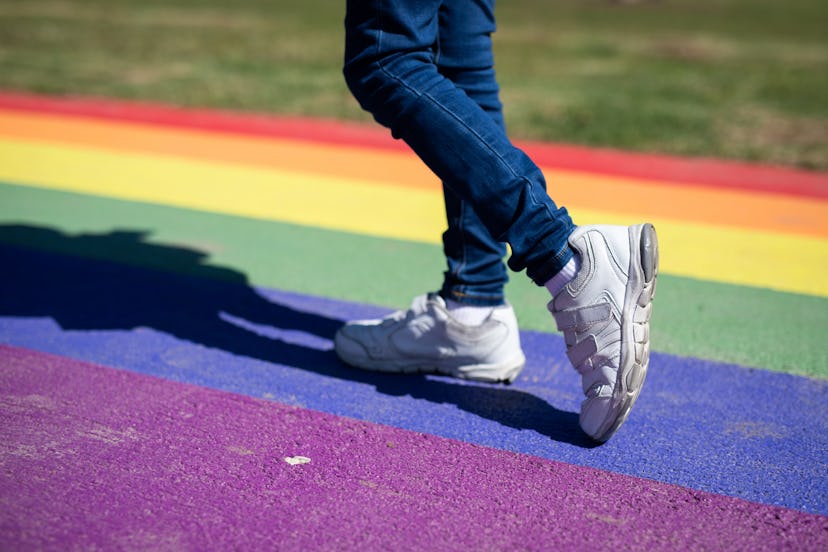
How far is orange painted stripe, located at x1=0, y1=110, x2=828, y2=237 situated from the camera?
462 centimetres

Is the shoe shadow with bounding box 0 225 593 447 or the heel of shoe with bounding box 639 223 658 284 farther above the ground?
the heel of shoe with bounding box 639 223 658 284

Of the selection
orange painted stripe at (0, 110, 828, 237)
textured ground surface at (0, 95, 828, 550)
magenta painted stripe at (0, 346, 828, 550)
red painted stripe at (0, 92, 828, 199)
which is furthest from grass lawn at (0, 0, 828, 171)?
magenta painted stripe at (0, 346, 828, 550)

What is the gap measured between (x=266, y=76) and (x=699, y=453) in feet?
26.8

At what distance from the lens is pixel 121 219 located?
14.0 feet

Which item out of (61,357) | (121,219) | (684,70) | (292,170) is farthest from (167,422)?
(684,70)

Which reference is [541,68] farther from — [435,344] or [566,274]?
[566,274]

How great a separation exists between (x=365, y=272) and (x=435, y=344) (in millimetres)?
1067

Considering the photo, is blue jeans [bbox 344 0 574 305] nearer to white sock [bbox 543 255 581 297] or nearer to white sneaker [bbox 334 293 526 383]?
white sock [bbox 543 255 581 297]

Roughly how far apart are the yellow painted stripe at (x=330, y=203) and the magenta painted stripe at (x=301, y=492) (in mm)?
1852

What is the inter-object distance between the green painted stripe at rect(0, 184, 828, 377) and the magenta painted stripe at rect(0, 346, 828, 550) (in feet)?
3.25

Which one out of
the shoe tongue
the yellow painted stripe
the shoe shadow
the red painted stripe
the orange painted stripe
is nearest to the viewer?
the shoe shadow

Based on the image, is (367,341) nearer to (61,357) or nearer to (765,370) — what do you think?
(61,357)

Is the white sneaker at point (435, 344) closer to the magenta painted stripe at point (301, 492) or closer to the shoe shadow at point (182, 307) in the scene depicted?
the shoe shadow at point (182, 307)

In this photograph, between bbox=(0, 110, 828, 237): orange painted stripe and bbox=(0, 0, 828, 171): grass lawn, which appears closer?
bbox=(0, 110, 828, 237): orange painted stripe
